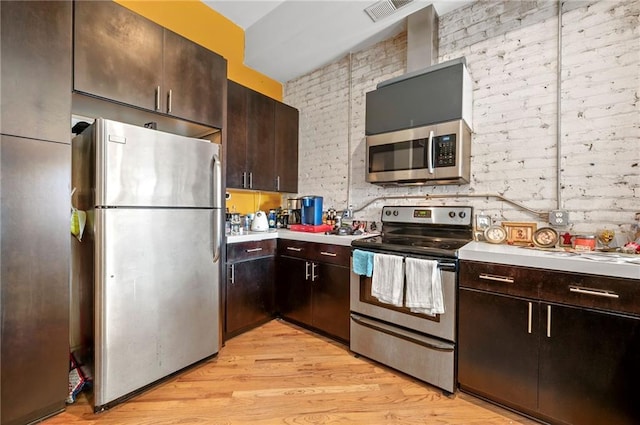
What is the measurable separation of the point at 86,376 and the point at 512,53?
12.5ft

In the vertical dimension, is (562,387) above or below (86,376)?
above

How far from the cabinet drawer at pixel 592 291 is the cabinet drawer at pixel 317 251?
1.32 meters

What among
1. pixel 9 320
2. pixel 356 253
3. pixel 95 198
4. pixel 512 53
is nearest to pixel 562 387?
pixel 356 253

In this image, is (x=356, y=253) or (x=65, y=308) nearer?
(x=65, y=308)

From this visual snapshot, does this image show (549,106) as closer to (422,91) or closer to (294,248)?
(422,91)

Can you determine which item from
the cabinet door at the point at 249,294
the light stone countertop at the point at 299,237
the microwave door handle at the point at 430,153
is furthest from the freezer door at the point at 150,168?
the microwave door handle at the point at 430,153

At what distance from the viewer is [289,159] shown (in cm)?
347

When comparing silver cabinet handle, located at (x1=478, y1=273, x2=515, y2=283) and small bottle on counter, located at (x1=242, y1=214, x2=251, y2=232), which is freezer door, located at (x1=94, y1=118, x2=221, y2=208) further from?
silver cabinet handle, located at (x1=478, y1=273, x2=515, y2=283)

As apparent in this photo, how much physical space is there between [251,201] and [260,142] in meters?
0.74

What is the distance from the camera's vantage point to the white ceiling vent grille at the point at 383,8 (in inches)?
92.7

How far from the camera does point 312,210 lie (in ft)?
9.94

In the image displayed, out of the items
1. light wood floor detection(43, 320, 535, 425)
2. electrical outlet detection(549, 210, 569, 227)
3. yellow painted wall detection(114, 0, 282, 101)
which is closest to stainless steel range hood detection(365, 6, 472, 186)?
electrical outlet detection(549, 210, 569, 227)

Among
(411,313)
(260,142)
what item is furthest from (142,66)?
(411,313)

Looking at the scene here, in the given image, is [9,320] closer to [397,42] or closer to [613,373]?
[613,373]
